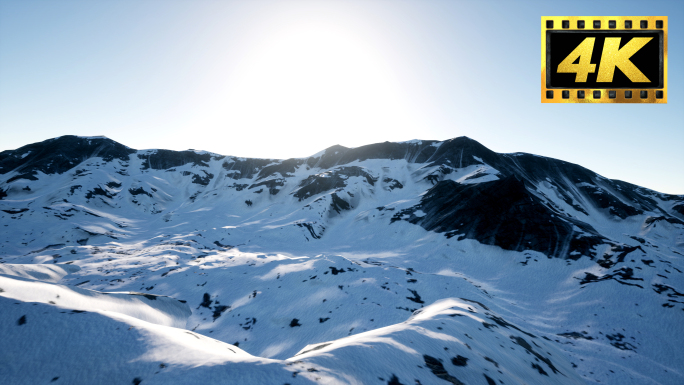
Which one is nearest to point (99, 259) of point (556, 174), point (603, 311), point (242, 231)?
point (242, 231)

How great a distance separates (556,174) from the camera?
86.6 metres

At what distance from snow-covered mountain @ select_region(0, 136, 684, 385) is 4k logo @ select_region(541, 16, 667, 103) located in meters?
14.5

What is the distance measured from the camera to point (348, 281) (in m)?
24.1

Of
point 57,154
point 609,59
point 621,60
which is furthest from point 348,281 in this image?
point 57,154

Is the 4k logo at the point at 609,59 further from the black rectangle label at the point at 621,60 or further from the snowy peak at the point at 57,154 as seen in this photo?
the snowy peak at the point at 57,154

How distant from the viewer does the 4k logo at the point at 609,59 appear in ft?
52.1

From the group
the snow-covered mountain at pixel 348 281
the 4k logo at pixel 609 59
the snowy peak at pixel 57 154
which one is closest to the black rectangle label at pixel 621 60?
the 4k logo at pixel 609 59

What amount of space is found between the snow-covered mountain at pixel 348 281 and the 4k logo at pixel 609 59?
14461 mm

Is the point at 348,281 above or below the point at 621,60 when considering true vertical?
below

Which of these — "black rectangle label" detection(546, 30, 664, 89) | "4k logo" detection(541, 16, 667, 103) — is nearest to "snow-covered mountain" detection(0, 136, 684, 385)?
"4k logo" detection(541, 16, 667, 103)

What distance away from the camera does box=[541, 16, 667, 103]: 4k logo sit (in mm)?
15883

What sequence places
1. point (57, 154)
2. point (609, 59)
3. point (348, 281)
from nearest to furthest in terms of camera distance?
point (609, 59), point (348, 281), point (57, 154)

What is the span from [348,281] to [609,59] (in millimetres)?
23513

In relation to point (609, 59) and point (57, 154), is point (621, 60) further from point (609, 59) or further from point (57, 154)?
point (57, 154)
